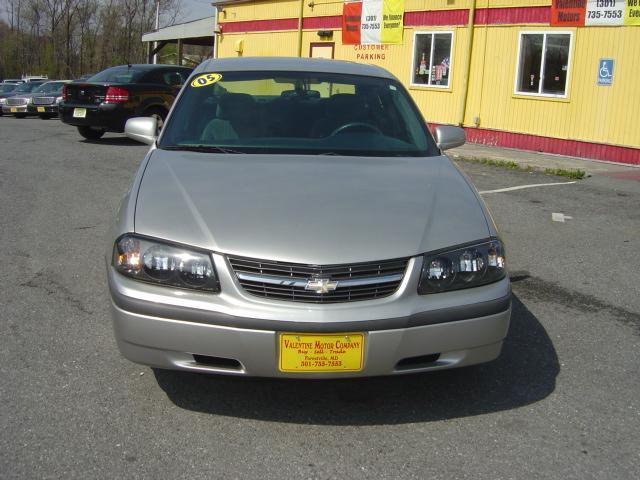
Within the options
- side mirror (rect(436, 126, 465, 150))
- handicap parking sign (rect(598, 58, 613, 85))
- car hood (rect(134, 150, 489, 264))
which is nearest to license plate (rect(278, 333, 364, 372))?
car hood (rect(134, 150, 489, 264))

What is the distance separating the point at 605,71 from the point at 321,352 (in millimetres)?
13106

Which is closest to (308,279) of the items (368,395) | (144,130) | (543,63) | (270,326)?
(270,326)

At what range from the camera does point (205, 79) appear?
477 cm

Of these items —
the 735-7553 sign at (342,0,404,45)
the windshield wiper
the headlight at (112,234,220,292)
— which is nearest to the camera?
the headlight at (112,234,220,292)

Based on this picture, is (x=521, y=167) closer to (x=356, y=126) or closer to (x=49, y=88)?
(x=356, y=126)

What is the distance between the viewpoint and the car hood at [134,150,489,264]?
3.10 meters

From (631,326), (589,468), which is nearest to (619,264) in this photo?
(631,326)

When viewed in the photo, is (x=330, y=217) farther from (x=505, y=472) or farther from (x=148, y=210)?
(x=505, y=472)

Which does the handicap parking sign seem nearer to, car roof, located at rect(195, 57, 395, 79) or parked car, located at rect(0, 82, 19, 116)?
car roof, located at rect(195, 57, 395, 79)

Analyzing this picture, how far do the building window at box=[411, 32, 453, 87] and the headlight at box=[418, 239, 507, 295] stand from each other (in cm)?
1526

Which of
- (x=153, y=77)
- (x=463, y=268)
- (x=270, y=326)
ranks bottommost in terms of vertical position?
(x=270, y=326)

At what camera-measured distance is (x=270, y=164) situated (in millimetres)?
3887

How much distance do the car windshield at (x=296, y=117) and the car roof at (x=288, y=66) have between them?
75 millimetres

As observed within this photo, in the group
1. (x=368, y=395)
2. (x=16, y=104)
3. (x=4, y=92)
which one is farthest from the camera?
(x=4, y=92)
